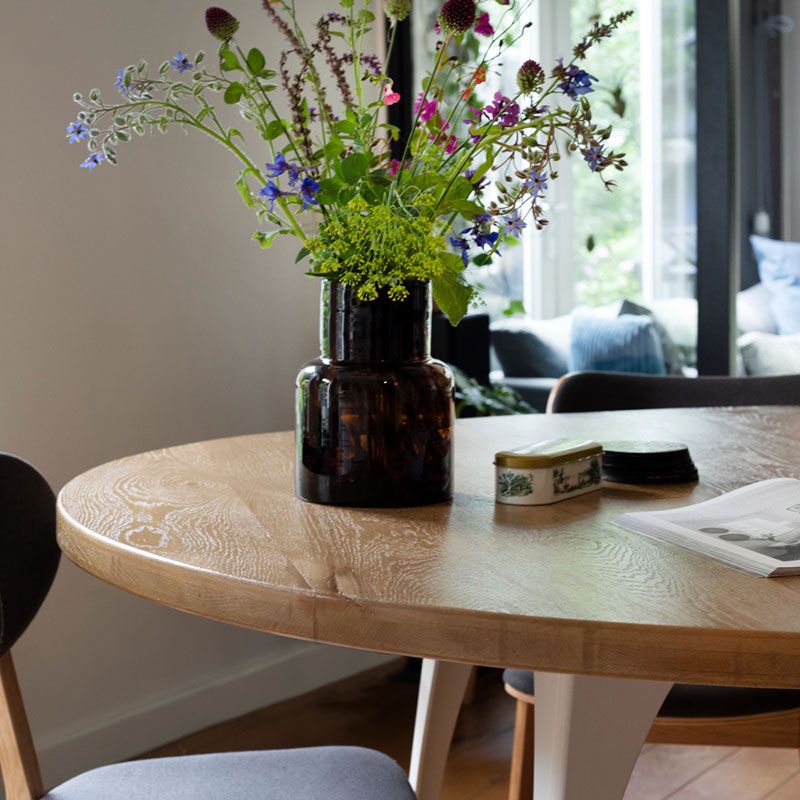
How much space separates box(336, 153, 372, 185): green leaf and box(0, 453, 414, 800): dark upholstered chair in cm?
42

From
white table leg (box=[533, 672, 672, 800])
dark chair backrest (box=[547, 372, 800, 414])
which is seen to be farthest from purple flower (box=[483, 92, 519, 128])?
dark chair backrest (box=[547, 372, 800, 414])

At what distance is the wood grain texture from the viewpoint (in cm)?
104

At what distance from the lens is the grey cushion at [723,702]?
1.39 metres

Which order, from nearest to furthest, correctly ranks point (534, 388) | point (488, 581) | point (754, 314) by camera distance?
point (488, 581)
point (534, 388)
point (754, 314)

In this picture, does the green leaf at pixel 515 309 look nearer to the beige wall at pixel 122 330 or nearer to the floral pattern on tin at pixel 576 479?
the beige wall at pixel 122 330

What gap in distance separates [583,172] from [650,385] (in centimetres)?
185

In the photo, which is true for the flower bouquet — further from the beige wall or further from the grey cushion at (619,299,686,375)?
the grey cushion at (619,299,686,375)

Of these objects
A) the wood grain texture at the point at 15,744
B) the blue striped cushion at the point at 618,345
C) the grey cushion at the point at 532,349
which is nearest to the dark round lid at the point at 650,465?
the wood grain texture at the point at 15,744

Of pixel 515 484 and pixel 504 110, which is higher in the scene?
pixel 504 110

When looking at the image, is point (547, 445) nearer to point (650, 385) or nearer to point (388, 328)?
point (388, 328)

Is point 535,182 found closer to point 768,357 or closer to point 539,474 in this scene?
point 539,474

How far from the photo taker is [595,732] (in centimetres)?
100

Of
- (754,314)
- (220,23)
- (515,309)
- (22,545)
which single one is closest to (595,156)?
(220,23)

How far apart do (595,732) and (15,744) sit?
1.87 feet
